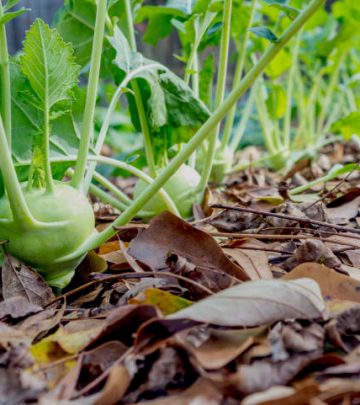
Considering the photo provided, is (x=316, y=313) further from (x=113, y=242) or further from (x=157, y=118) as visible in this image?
(x=157, y=118)

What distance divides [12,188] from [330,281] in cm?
37

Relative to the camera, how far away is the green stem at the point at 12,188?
28.0 inches

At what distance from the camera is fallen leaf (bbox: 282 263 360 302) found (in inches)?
24.3

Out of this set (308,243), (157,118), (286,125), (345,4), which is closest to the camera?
(308,243)

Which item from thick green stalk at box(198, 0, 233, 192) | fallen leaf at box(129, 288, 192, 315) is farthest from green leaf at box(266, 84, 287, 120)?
fallen leaf at box(129, 288, 192, 315)

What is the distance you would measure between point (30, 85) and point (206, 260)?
331 mm

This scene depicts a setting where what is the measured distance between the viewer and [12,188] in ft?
2.35

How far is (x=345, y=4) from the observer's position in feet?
6.90

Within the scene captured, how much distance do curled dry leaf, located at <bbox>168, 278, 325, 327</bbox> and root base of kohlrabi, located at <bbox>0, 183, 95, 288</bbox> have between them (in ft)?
0.84

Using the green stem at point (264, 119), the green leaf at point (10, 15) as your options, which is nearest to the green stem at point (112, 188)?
the green leaf at point (10, 15)

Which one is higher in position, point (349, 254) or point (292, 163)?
point (349, 254)

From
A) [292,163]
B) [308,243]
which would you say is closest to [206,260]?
[308,243]

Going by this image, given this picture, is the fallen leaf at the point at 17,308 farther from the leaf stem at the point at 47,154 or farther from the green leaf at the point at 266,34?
the green leaf at the point at 266,34

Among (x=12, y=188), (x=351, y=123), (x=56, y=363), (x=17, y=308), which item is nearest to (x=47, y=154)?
(x=12, y=188)
